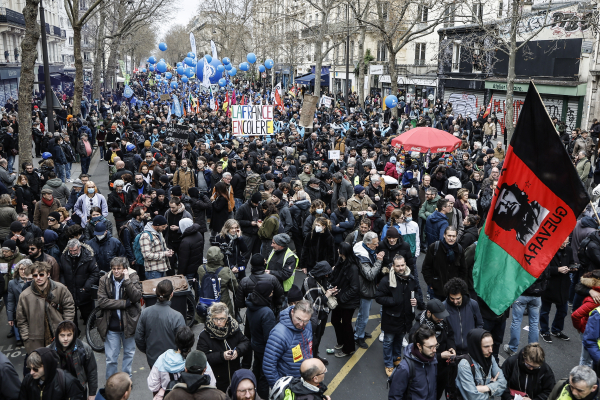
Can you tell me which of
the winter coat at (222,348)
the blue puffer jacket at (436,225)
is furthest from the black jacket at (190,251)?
the blue puffer jacket at (436,225)

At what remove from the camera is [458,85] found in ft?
104

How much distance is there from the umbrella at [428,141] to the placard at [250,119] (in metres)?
5.14

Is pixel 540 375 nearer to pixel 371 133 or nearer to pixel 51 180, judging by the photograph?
pixel 51 180

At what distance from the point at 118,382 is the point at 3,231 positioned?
5.54m

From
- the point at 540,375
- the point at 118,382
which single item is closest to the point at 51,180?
the point at 118,382

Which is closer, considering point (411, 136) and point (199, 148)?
point (411, 136)

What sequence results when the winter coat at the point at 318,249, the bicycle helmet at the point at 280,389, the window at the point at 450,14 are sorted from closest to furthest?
1. the bicycle helmet at the point at 280,389
2. the winter coat at the point at 318,249
3. the window at the point at 450,14

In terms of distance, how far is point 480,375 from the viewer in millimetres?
4363

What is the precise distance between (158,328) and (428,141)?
26.9 feet

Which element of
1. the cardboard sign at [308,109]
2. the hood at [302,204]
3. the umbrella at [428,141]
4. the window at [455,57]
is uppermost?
the window at [455,57]

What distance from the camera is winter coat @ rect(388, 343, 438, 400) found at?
4.21 metres

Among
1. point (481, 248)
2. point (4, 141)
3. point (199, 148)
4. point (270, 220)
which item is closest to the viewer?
point (481, 248)

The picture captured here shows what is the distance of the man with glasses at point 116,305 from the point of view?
18.1ft

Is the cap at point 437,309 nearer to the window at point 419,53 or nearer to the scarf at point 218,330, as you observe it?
the scarf at point 218,330
